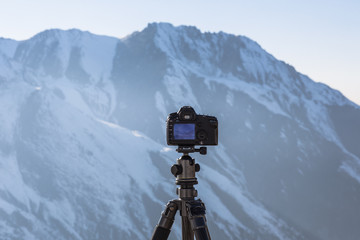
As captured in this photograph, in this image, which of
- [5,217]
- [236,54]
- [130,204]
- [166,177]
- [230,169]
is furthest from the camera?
[236,54]

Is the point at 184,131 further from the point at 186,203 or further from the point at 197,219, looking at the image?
the point at 197,219

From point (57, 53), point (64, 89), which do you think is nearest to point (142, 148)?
point (64, 89)

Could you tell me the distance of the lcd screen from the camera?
5.63m

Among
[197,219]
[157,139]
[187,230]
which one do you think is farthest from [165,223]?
[157,139]

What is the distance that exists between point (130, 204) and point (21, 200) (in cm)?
1945

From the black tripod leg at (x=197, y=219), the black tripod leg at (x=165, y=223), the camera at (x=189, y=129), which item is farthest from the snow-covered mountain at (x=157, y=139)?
the camera at (x=189, y=129)

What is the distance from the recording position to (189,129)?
566 centimetres

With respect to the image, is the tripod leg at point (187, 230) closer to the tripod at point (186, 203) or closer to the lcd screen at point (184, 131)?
the tripod at point (186, 203)

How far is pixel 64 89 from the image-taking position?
145625 mm

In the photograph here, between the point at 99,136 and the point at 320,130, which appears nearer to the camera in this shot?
the point at 99,136

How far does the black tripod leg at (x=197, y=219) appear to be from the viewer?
5.34 m

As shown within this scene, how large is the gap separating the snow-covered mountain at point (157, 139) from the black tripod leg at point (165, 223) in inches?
2763

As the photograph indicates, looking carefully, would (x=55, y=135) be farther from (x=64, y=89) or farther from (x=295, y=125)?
(x=295, y=125)

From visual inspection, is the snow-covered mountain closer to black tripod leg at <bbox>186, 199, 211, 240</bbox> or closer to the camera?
black tripod leg at <bbox>186, 199, 211, 240</bbox>
